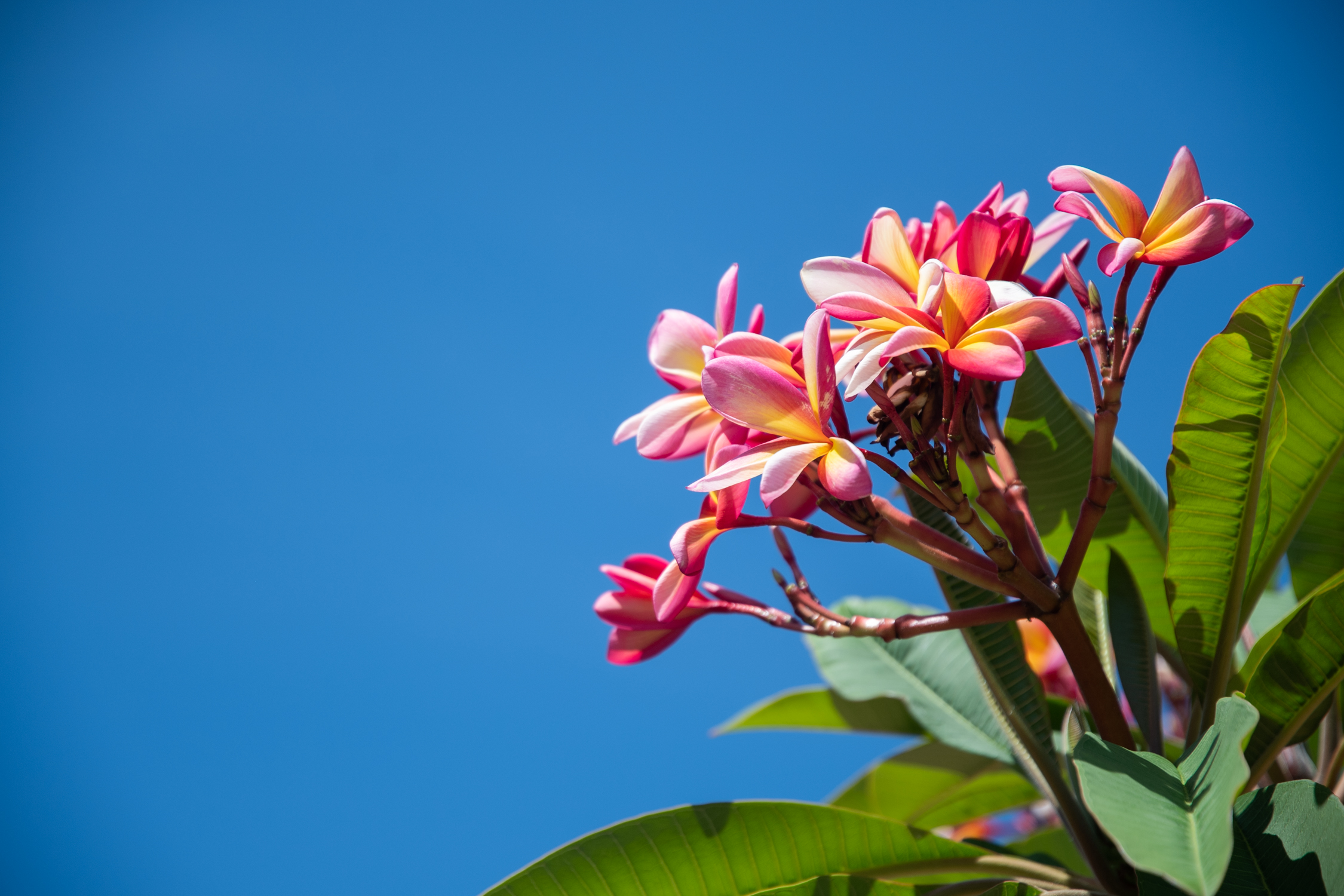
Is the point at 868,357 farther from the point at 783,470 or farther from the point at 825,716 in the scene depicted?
the point at 825,716

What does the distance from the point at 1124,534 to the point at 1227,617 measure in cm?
17

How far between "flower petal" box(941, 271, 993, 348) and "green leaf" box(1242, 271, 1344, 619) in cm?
37

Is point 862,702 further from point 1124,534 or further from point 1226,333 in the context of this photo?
point 1226,333

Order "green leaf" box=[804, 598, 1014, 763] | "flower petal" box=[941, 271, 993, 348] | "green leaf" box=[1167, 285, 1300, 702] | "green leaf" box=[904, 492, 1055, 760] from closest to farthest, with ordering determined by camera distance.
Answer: "flower petal" box=[941, 271, 993, 348], "green leaf" box=[1167, 285, 1300, 702], "green leaf" box=[904, 492, 1055, 760], "green leaf" box=[804, 598, 1014, 763]

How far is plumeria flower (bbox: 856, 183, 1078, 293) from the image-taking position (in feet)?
1.94

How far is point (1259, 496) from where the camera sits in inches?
28.5

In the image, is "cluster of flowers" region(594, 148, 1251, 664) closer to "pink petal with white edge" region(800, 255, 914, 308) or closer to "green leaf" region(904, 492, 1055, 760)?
"pink petal with white edge" region(800, 255, 914, 308)

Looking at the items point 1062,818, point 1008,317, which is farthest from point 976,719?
point 1008,317

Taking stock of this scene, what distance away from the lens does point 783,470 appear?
49 centimetres

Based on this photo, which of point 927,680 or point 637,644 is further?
point 927,680

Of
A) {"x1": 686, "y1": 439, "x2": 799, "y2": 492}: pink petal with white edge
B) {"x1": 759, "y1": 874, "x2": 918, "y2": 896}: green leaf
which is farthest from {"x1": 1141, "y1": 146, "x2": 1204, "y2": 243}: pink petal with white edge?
{"x1": 759, "y1": 874, "x2": 918, "y2": 896}: green leaf

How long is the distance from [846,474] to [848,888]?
400mm

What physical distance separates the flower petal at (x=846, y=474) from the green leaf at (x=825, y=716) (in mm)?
768

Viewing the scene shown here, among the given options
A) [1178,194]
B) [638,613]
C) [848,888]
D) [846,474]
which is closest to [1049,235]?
[1178,194]
